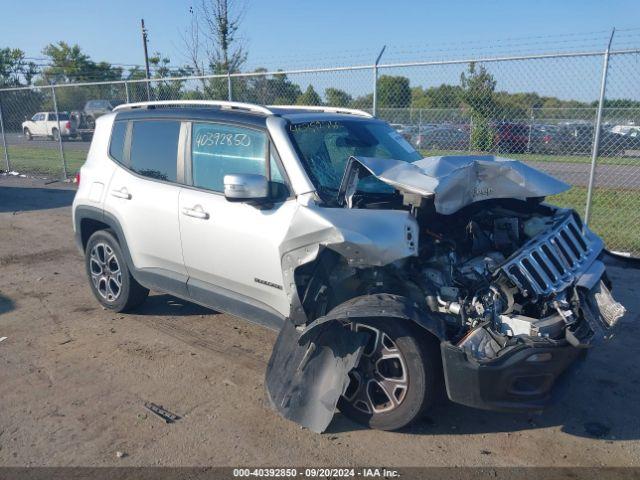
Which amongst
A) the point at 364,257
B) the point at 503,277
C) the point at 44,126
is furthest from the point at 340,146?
the point at 44,126

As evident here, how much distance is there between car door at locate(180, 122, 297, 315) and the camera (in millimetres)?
3936

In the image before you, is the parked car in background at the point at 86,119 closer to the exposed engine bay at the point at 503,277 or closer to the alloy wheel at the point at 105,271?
the alloy wheel at the point at 105,271

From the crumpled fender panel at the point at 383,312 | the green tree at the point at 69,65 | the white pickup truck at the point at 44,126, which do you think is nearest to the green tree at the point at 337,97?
the crumpled fender panel at the point at 383,312

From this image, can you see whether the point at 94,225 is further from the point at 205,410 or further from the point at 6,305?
the point at 205,410

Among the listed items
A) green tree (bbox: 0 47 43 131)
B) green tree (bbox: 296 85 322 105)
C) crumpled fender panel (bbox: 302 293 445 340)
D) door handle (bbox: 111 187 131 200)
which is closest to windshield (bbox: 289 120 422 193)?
crumpled fender panel (bbox: 302 293 445 340)

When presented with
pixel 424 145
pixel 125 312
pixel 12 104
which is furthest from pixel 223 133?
pixel 12 104

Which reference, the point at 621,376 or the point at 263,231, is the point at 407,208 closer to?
the point at 263,231

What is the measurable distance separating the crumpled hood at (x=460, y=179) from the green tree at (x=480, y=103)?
4.81 meters

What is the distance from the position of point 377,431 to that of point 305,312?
0.86 m

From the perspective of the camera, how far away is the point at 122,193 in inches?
200

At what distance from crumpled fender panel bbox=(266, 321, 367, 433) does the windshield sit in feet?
3.39

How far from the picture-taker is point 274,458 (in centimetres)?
323

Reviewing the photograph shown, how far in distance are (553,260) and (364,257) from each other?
4.15 feet

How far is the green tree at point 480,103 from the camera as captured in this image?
8.47m
